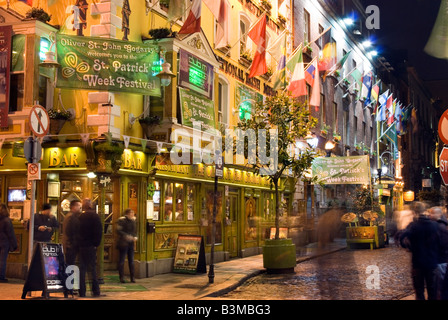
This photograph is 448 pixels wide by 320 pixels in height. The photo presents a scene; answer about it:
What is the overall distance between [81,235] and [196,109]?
243 inches

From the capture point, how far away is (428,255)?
9.39 m

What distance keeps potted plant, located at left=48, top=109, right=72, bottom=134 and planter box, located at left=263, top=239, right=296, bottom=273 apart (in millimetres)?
6680

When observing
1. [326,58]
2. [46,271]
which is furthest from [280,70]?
[46,271]

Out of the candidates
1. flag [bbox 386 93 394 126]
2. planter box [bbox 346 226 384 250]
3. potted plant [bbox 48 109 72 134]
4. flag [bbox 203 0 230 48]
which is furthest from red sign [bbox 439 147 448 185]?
flag [bbox 386 93 394 126]

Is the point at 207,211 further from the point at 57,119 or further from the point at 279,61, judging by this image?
the point at 279,61

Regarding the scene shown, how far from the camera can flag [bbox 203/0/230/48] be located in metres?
17.1

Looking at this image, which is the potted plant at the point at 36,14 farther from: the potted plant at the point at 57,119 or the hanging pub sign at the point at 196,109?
the hanging pub sign at the point at 196,109

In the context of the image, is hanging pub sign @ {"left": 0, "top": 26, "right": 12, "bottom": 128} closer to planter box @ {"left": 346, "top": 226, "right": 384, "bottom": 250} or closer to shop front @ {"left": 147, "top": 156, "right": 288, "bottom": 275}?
shop front @ {"left": 147, "top": 156, "right": 288, "bottom": 275}

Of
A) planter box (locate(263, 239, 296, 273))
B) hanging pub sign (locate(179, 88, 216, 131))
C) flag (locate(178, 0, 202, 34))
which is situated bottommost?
planter box (locate(263, 239, 296, 273))

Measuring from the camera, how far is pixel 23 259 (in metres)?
14.5
